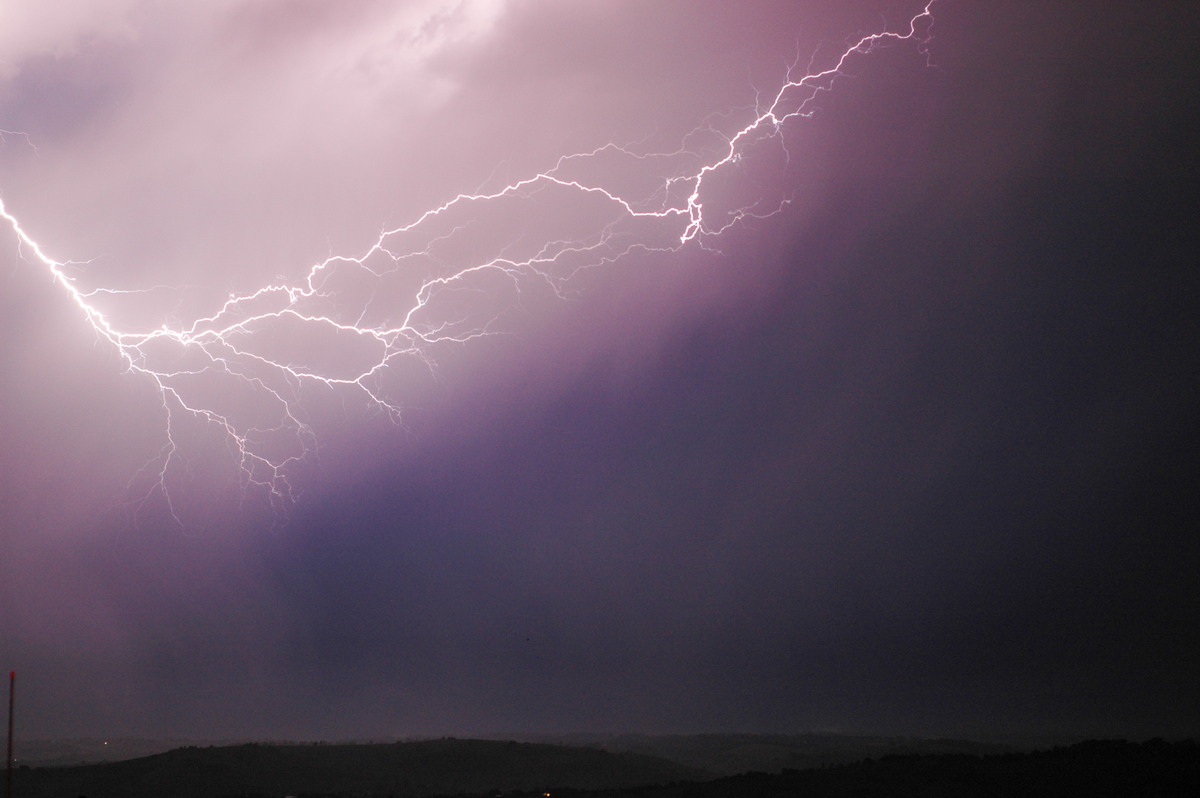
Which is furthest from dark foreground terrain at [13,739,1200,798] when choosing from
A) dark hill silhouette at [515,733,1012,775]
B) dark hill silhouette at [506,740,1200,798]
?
dark hill silhouette at [515,733,1012,775]

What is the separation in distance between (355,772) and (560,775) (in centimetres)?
506

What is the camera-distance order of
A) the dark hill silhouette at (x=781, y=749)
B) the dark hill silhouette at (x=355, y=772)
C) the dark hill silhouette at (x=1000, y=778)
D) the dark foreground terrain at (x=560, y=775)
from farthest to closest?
the dark hill silhouette at (x=781, y=749), the dark hill silhouette at (x=355, y=772), the dark foreground terrain at (x=560, y=775), the dark hill silhouette at (x=1000, y=778)

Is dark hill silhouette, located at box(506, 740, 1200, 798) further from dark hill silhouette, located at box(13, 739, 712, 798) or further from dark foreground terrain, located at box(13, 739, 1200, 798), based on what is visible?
dark hill silhouette, located at box(13, 739, 712, 798)

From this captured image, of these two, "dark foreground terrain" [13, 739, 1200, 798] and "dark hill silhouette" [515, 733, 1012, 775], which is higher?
"dark foreground terrain" [13, 739, 1200, 798]

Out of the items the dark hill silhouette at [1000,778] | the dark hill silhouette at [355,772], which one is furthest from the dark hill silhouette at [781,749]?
the dark hill silhouette at [1000,778]

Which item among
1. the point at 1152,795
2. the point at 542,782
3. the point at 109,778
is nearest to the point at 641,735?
the point at 542,782

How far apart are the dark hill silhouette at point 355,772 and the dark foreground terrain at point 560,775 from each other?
0.03 metres

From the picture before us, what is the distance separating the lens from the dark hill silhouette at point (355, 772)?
1867 cm

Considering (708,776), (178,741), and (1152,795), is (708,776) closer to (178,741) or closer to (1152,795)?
(1152,795)

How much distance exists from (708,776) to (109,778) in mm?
14415

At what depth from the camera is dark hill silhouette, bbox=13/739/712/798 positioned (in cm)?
1867

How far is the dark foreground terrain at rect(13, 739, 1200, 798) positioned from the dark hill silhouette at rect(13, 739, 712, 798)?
30 mm

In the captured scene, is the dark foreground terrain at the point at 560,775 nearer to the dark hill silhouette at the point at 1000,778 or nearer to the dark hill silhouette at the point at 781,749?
the dark hill silhouette at the point at 1000,778

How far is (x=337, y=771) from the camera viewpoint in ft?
68.7
